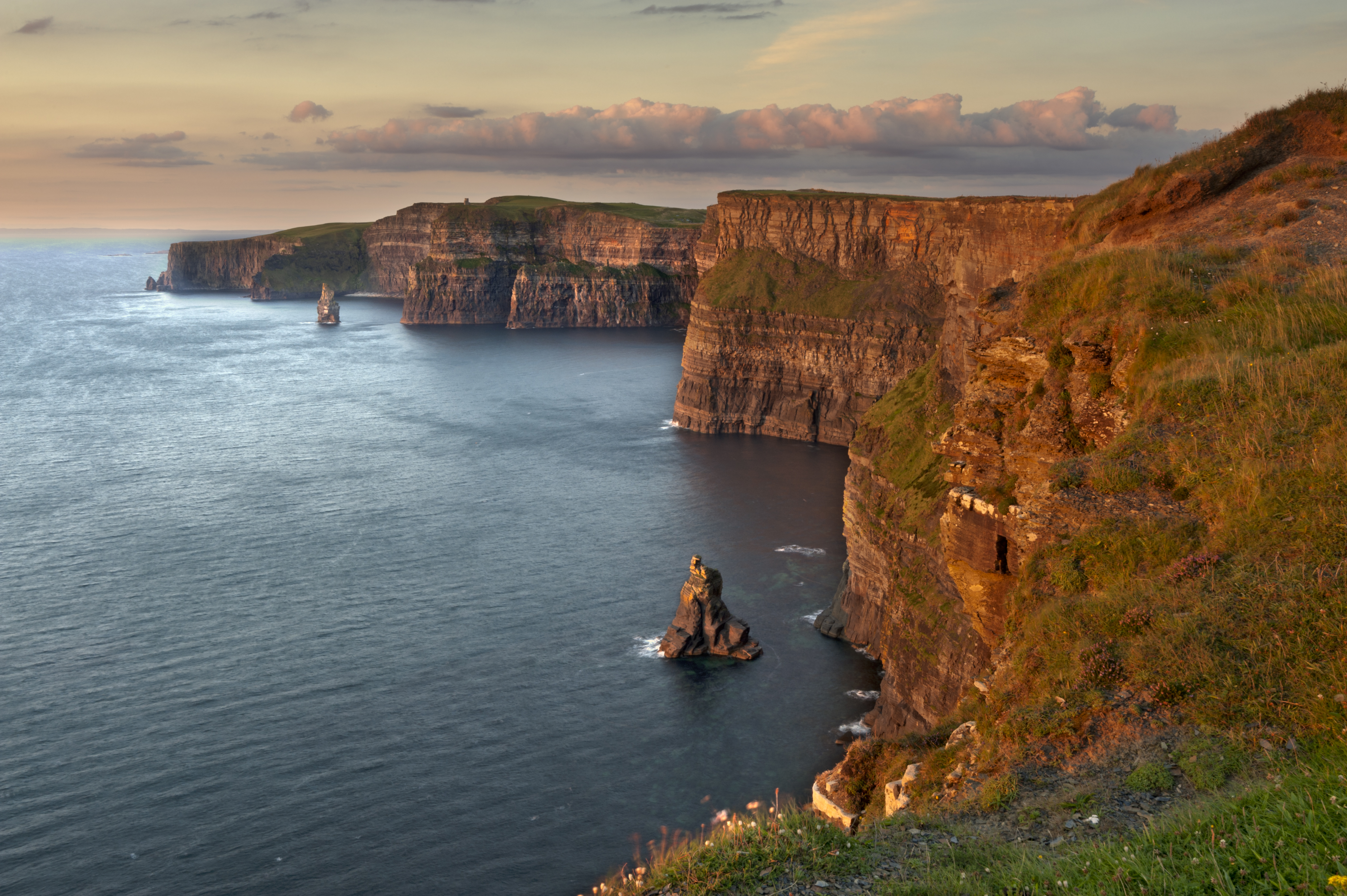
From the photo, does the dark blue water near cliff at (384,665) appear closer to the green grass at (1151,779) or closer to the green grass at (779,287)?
the green grass at (1151,779)

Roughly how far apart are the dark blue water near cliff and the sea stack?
1.39 meters

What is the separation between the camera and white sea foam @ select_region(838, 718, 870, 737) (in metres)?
56.2

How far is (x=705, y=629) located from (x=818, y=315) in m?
91.9

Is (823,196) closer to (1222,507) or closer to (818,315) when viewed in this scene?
(818,315)

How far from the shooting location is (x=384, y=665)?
63906mm

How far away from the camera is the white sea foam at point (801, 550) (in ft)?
295

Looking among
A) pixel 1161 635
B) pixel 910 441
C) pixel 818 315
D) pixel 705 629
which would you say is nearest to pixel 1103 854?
pixel 1161 635

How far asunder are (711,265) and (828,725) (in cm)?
13130

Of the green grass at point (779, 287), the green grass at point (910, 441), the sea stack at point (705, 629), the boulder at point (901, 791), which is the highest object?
the green grass at point (779, 287)

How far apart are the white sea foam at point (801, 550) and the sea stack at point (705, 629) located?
22.6 meters

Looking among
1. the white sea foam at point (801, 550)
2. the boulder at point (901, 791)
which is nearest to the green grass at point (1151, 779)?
the boulder at point (901, 791)

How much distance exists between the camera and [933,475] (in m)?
63.2

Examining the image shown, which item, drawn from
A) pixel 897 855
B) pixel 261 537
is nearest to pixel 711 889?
pixel 897 855

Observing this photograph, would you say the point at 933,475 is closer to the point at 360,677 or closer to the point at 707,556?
the point at 707,556
